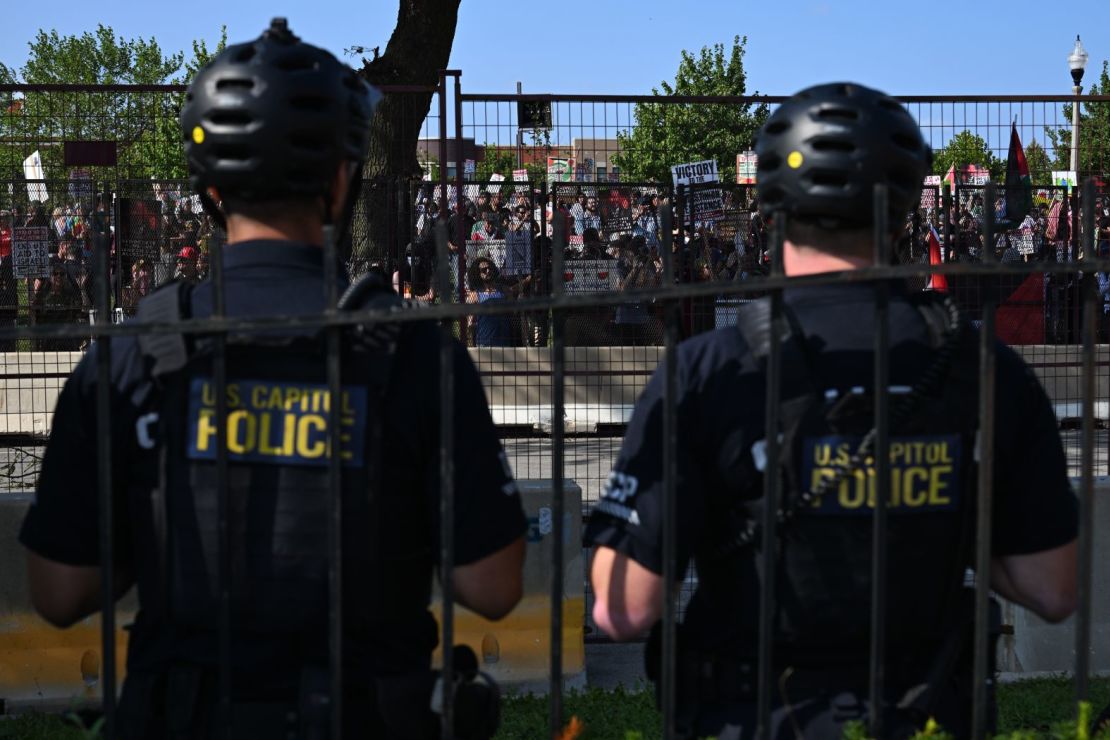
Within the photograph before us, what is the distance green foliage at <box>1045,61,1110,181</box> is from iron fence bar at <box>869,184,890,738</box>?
969 cm

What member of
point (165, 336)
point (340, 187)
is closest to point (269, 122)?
point (340, 187)

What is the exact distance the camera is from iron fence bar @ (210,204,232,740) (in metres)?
2.30

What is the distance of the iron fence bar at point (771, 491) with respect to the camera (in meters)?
2.31

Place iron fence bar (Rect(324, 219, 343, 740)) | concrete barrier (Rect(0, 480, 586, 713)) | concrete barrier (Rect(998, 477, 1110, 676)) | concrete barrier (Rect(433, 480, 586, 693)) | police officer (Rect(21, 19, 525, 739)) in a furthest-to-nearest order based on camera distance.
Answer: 1. concrete barrier (Rect(998, 477, 1110, 676))
2. concrete barrier (Rect(433, 480, 586, 693))
3. concrete barrier (Rect(0, 480, 586, 713))
4. police officer (Rect(21, 19, 525, 739))
5. iron fence bar (Rect(324, 219, 343, 740))

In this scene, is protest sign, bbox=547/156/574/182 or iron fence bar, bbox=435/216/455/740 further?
protest sign, bbox=547/156/574/182

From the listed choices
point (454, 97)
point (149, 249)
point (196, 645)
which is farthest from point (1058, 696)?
point (149, 249)

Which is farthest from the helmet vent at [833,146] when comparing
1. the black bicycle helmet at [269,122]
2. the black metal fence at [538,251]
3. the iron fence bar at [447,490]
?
the black metal fence at [538,251]

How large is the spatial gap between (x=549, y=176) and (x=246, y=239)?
8.91m

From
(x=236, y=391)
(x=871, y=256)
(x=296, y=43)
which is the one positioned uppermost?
(x=296, y=43)

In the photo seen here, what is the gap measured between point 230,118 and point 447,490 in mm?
756

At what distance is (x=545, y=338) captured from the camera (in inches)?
465

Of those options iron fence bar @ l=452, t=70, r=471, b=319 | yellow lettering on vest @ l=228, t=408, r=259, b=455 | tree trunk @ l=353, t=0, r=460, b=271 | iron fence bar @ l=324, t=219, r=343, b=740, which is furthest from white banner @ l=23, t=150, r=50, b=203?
iron fence bar @ l=324, t=219, r=343, b=740

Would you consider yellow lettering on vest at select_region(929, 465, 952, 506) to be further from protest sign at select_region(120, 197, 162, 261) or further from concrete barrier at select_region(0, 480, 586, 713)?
protest sign at select_region(120, 197, 162, 261)

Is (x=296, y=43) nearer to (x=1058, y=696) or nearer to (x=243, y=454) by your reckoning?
(x=243, y=454)
